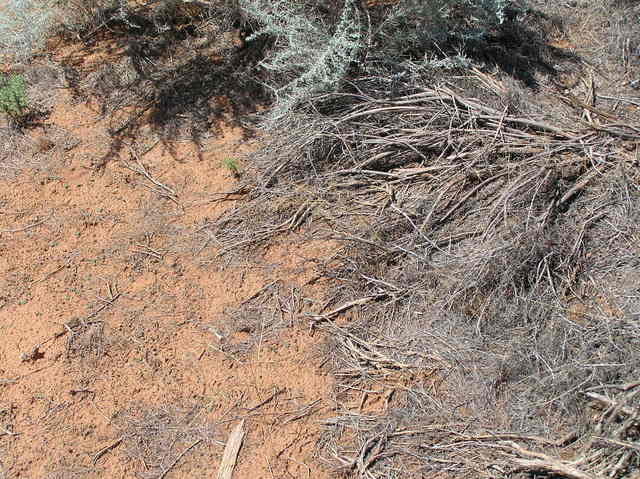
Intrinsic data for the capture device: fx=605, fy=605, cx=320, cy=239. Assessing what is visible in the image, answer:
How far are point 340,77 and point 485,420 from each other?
2336 millimetres

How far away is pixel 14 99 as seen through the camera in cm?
433

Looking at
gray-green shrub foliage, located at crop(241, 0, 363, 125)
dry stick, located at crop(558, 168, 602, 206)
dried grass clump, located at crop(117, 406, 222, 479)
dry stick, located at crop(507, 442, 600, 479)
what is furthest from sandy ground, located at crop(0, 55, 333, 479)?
dry stick, located at crop(558, 168, 602, 206)

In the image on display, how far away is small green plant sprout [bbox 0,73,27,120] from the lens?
14.1 feet

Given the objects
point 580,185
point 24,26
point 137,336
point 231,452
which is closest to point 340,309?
point 231,452

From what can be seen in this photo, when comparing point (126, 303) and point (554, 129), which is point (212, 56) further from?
point (554, 129)

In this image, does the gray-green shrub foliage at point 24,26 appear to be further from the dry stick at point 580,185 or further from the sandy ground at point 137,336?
the dry stick at point 580,185

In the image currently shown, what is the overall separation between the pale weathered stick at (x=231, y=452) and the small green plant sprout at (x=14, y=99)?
114 inches

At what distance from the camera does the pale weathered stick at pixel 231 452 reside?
289cm

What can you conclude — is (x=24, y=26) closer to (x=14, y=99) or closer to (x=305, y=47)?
(x=14, y=99)

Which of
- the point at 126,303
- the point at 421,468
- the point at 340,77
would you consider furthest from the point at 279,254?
the point at 421,468

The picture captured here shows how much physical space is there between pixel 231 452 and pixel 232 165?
1874 millimetres

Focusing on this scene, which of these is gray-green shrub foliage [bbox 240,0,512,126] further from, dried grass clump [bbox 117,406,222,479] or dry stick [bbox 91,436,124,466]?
dry stick [bbox 91,436,124,466]

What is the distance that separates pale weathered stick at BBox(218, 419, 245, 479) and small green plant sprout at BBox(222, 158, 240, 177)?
1.72m

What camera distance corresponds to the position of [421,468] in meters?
2.79
